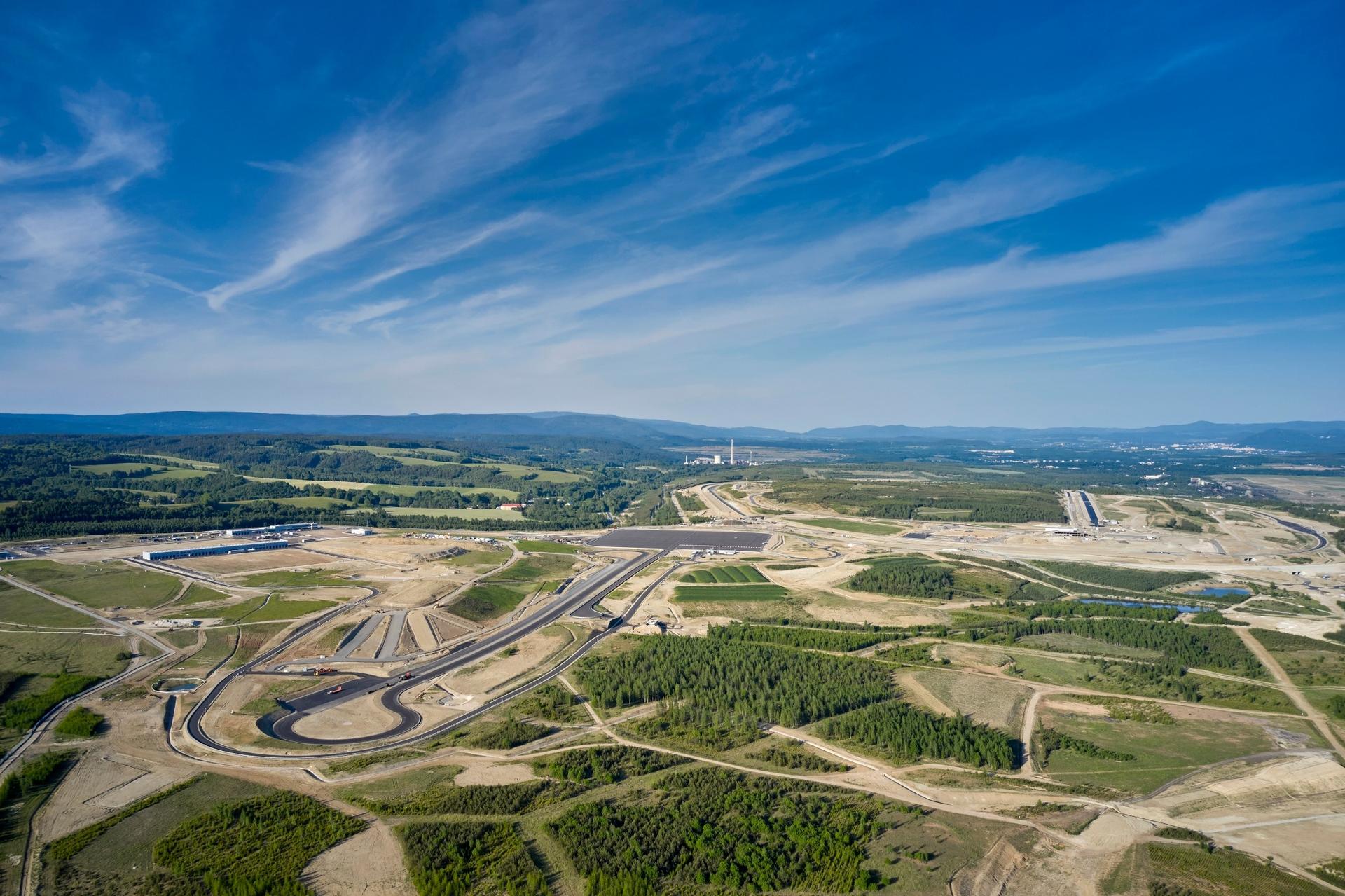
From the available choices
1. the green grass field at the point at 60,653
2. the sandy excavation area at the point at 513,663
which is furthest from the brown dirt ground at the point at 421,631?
the green grass field at the point at 60,653

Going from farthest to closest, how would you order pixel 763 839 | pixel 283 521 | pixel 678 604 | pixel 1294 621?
pixel 283 521 → pixel 678 604 → pixel 1294 621 → pixel 763 839

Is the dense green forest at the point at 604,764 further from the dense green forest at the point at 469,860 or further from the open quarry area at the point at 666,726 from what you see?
the dense green forest at the point at 469,860

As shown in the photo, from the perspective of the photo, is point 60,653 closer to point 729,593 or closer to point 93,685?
point 93,685

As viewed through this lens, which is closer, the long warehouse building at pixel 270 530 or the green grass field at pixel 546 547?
the green grass field at pixel 546 547

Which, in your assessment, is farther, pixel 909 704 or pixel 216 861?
pixel 909 704

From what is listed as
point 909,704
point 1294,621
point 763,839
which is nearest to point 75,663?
point 763,839

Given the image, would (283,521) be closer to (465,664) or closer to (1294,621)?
(465,664)

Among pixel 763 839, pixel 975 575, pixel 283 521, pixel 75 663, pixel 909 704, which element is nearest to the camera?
pixel 763 839

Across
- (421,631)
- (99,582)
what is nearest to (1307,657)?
(421,631)
